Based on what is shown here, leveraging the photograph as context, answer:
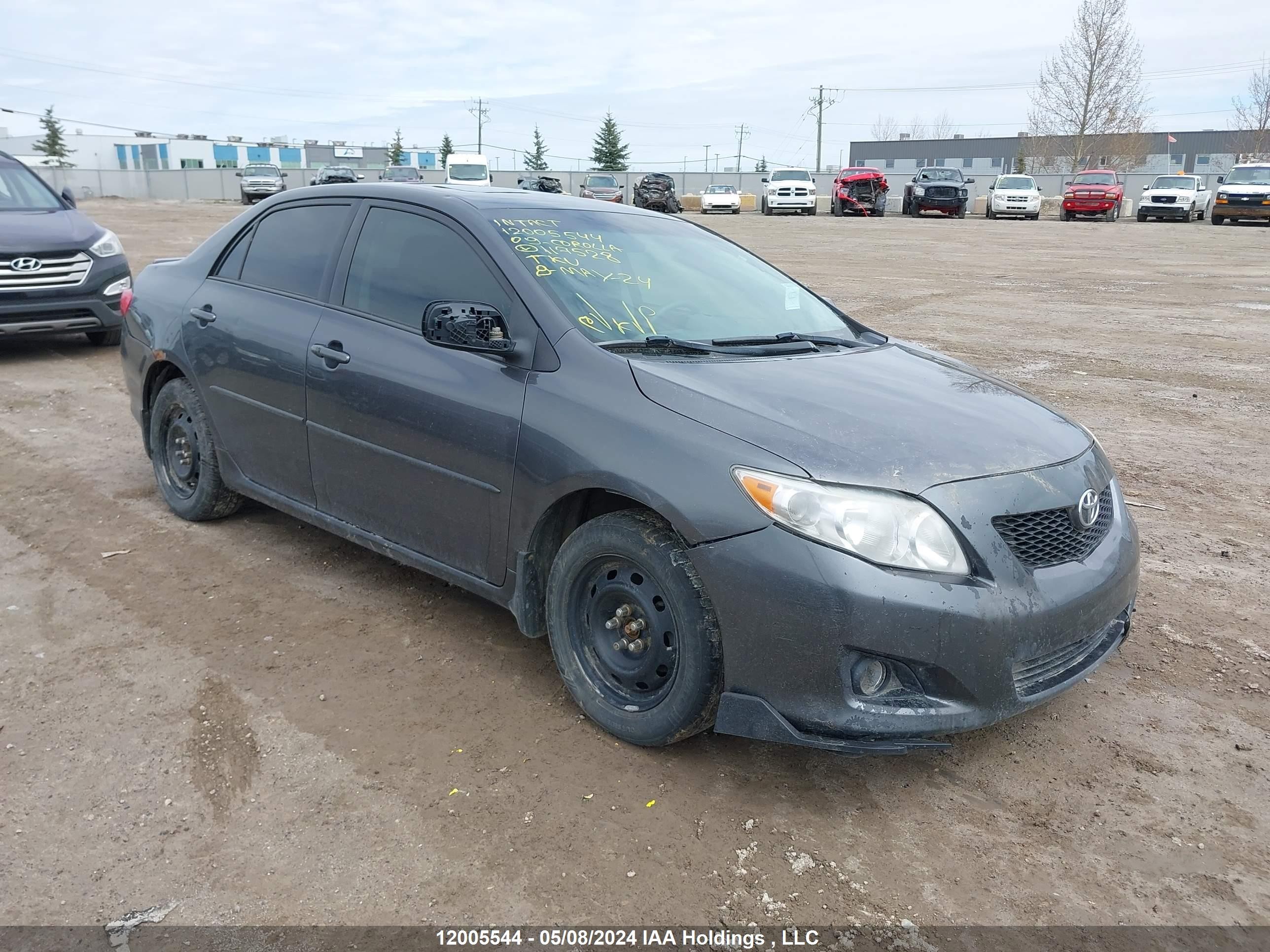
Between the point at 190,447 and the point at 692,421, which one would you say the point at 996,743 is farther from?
the point at 190,447

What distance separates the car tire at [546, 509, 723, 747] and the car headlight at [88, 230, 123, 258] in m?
7.69

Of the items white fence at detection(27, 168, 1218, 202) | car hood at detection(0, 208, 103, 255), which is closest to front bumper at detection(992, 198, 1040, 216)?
white fence at detection(27, 168, 1218, 202)

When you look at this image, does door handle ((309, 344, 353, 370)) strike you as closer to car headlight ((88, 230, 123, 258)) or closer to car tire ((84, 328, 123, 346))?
car headlight ((88, 230, 123, 258))

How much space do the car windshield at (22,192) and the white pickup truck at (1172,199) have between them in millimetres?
33929

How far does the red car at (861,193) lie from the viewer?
123 ft

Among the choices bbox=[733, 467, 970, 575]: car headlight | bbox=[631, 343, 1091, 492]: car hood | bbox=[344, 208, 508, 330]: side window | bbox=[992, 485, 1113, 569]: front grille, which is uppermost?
bbox=[344, 208, 508, 330]: side window

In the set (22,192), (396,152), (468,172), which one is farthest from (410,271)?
(396,152)

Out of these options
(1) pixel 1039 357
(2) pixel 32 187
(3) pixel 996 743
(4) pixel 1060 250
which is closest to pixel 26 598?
(3) pixel 996 743

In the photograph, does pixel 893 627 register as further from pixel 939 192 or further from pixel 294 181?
pixel 294 181

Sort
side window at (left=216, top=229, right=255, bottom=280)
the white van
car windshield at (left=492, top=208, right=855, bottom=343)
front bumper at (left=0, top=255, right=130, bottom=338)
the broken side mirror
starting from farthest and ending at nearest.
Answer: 1. the white van
2. front bumper at (left=0, top=255, right=130, bottom=338)
3. side window at (left=216, top=229, right=255, bottom=280)
4. car windshield at (left=492, top=208, right=855, bottom=343)
5. the broken side mirror

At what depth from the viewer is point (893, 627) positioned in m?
2.64

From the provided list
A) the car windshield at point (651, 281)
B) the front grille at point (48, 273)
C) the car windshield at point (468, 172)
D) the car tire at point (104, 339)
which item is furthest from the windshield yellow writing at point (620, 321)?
the car windshield at point (468, 172)

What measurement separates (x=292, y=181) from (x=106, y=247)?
51798 mm

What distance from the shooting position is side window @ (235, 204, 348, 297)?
426 cm
